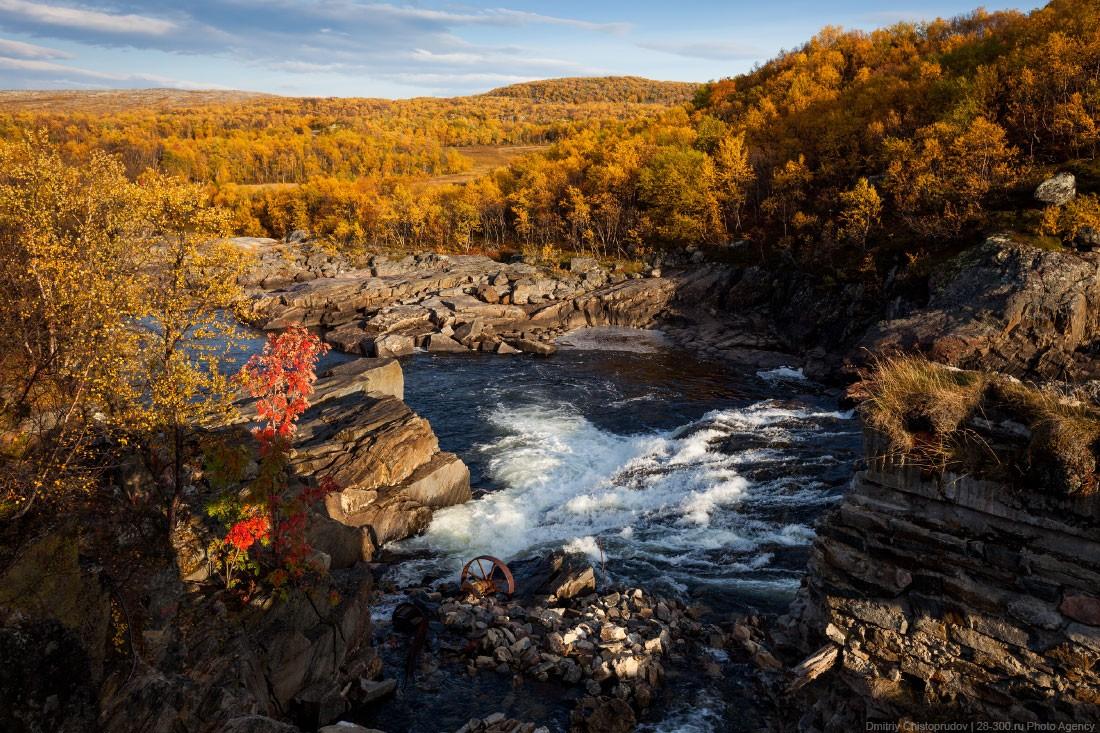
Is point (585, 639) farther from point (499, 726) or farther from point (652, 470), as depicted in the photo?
point (652, 470)

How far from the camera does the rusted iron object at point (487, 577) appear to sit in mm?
17659

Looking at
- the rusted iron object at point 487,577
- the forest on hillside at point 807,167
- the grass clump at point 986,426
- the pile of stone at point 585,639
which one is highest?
the forest on hillside at point 807,167

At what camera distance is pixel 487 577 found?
18594 millimetres

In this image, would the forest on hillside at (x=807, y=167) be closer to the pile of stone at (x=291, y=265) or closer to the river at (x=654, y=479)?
the pile of stone at (x=291, y=265)

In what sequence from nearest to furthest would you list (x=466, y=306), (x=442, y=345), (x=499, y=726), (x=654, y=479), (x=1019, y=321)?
1. (x=499, y=726)
2. (x=654, y=479)
3. (x=1019, y=321)
4. (x=442, y=345)
5. (x=466, y=306)

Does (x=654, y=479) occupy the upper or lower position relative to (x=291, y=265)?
lower

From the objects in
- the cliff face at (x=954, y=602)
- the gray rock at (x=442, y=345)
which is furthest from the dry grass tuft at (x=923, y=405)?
the gray rock at (x=442, y=345)

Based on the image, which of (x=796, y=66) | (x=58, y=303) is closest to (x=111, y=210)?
(x=58, y=303)

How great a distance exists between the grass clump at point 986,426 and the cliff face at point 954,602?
11.1 inches

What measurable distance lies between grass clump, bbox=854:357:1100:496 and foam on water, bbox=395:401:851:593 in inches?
357

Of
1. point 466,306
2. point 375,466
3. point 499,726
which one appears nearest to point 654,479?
point 375,466

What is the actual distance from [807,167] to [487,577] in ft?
206

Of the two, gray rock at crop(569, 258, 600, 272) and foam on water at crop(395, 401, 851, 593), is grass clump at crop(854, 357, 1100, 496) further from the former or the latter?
gray rock at crop(569, 258, 600, 272)

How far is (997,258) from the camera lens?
3597 cm
